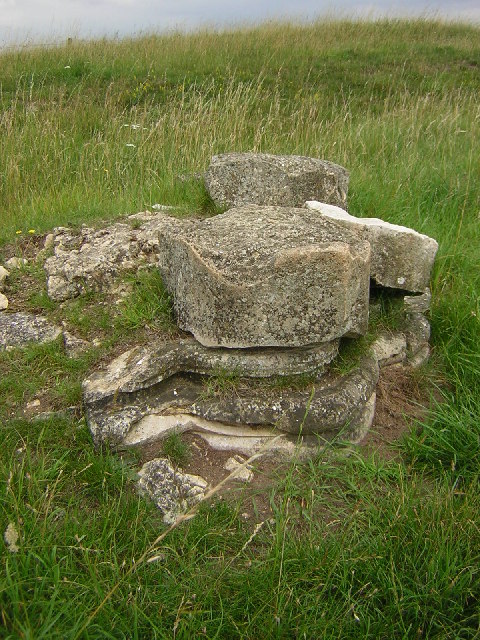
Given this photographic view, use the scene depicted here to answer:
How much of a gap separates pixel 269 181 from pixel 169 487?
8.60 feet

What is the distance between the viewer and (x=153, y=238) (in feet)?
12.9

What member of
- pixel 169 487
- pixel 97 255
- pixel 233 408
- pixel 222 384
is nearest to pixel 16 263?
pixel 97 255

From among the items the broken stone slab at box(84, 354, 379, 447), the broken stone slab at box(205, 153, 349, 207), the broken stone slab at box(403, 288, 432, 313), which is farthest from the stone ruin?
the broken stone slab at box(205, 153, 349, 207)

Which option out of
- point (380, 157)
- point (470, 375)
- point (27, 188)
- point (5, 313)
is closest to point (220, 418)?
point (470, 375)

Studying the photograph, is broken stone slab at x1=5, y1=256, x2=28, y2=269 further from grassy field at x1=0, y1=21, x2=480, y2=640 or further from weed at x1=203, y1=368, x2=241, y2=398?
weed at x1=203, y1=368, x2=241, y2=398

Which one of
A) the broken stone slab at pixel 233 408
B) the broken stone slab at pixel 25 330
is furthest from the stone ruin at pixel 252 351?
the broken stone slab at pixel 25 330

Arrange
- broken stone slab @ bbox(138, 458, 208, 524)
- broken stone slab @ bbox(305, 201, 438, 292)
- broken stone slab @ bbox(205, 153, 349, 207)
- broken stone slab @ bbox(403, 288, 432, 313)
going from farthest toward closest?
broken stone slab @ bbox(205, 153, 349, 207)
broken stone slab @ bbox(403, 288, 432, 313)
broken stone slab @ bbox(305, 201, 438, 292)
broken stone slab @ bbox(138, 458, 208, 524)

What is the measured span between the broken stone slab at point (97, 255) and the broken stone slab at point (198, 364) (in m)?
0.94

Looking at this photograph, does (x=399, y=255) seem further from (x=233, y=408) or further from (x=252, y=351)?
(x=233, y=408)

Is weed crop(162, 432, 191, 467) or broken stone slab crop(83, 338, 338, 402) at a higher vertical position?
broken stone slab crop(83, 338, 338, 402)

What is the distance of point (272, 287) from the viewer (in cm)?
268

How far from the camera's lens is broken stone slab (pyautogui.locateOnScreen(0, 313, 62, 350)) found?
338cm

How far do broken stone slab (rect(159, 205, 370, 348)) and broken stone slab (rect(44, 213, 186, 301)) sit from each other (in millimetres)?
835

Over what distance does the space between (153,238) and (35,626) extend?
102 inches
